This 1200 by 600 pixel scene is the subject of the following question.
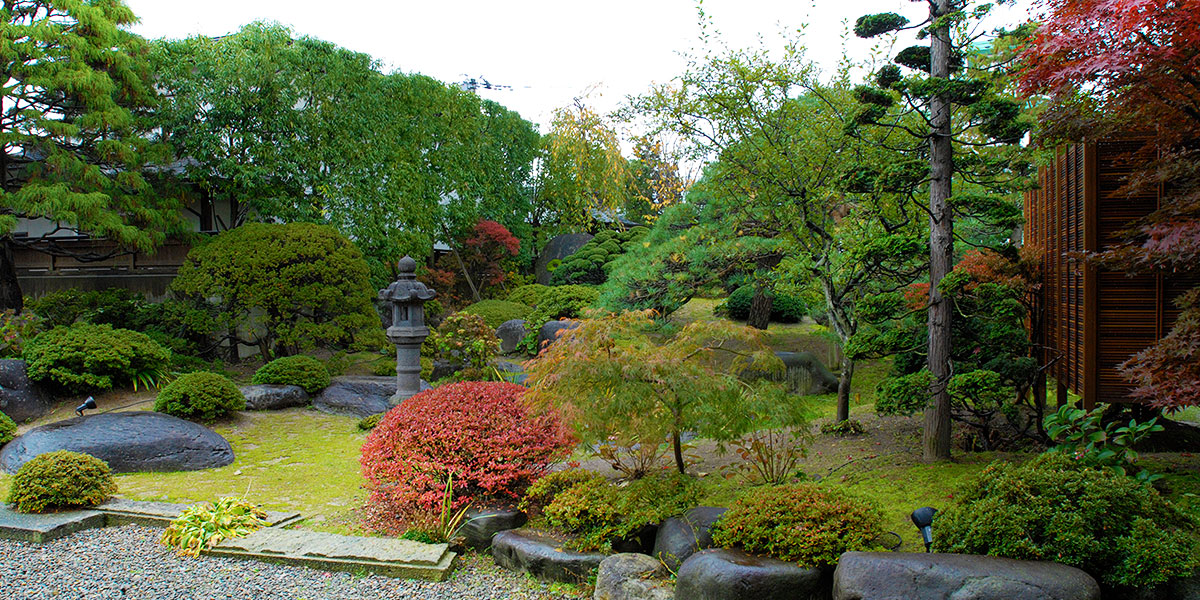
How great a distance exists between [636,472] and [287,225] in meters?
8.38

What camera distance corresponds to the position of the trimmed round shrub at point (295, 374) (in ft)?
33.4

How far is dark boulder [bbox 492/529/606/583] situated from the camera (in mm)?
4340

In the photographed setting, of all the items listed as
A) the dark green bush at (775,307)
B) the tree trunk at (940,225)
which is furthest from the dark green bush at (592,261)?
the tree trunk at (940,225)

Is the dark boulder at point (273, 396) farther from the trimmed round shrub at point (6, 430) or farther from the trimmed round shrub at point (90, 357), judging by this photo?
the trimmed round shrub at point (6, 430)

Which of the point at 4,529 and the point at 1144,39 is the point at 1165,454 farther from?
the point at 4,529

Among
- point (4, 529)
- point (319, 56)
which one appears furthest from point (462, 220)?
point (4, 529)

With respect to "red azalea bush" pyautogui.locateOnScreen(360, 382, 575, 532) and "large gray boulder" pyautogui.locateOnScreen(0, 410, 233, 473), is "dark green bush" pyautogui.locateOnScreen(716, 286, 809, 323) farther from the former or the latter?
"large gray boulder" pyautogui.locateOnScreen(0, 410, 233, 473)

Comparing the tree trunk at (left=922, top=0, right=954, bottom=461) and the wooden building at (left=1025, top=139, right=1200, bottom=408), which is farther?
the tree trunk at (left=922, top=0, right=954, bottom=461)

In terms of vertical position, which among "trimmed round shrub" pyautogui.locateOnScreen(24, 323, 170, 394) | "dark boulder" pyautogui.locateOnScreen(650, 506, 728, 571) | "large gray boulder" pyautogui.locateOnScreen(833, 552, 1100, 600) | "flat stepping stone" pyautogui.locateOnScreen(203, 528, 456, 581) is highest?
"trimmed round shrub" pyautogui.locateOnScreen(24, 323, 170, 394)

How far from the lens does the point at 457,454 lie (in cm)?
546

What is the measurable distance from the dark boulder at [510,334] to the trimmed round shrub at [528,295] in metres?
1.91

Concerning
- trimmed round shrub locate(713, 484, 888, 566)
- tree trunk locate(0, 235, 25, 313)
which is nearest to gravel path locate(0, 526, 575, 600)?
trimmed round shrub locate(713, 484, 888, 566)

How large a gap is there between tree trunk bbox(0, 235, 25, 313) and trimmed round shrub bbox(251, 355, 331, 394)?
402cm

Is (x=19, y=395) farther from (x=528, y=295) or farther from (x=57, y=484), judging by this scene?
(x=528, y=295)
